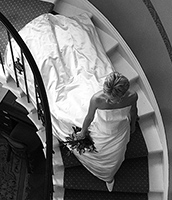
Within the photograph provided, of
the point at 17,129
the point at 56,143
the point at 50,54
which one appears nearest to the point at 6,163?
the point at 17,129

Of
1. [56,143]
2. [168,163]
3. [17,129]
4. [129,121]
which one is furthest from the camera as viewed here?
[17,129]

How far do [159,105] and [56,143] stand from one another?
141 cm

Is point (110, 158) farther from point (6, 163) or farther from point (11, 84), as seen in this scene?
point (6, 163)

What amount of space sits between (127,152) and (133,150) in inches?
3.7

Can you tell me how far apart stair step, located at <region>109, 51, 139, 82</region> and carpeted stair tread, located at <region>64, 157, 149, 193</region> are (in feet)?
3.49

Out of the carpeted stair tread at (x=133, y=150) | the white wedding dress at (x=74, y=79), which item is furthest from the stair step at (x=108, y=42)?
the carpeted stair tread at (x=133, y=150)

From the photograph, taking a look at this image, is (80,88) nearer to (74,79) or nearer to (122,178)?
(74,79)

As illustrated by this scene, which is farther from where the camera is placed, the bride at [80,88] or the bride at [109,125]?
the bride at [80,88]

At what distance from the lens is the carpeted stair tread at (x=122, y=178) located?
15.6 feet

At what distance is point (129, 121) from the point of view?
4359 millimetres

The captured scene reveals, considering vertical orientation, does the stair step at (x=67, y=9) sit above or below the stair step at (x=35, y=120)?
above

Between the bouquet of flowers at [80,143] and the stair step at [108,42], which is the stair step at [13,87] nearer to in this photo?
the bouquet of flowers at [80,143]

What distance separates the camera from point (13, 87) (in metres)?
4.82

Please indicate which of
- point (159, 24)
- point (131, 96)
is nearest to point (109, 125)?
point (131, 96)
